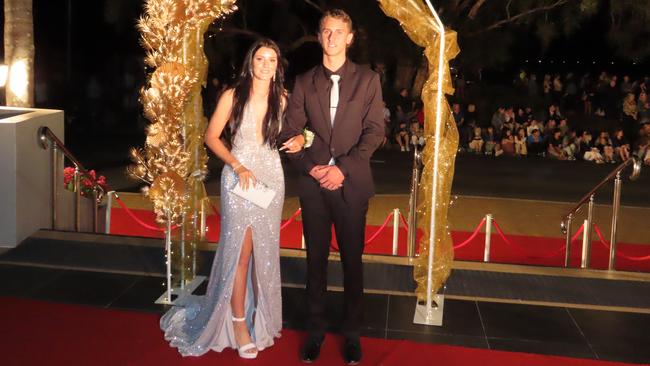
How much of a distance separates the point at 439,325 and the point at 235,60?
17.9m

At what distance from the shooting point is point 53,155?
307 inches

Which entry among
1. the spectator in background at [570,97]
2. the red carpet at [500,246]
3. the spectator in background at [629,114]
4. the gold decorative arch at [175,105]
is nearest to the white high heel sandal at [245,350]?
the gold decorative arch at [175,105]

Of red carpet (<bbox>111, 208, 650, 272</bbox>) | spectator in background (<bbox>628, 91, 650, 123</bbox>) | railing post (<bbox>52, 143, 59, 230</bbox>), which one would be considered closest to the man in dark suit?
railing post (<bbox>52, 143, 59, 230</bbox>)

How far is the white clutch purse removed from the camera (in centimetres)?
514

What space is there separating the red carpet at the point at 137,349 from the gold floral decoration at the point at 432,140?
2.62 ft

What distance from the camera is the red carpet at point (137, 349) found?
509cm

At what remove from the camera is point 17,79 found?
11.3 meters

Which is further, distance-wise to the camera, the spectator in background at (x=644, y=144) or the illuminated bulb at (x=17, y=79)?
the spectator in background at (x=644, y=144)

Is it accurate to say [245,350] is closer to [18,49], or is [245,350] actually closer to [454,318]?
[454,318]

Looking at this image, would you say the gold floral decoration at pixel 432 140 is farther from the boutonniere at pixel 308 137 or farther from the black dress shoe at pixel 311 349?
the black dress shoe at pixel 311 349

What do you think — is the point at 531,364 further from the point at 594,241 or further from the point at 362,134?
the point at 594,241

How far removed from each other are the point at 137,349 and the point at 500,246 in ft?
18.9

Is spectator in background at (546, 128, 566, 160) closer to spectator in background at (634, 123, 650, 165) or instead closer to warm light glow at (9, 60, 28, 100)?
spectator in background at (634, 123, 650, 165)

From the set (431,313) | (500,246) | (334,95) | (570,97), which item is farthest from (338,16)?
(570,97)
